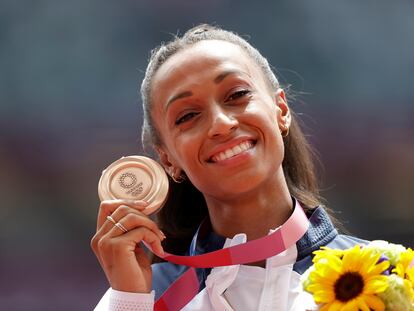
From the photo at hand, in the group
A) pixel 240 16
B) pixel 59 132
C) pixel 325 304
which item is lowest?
pixel 59 132

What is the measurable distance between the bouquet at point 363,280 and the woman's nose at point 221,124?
0.48 metres

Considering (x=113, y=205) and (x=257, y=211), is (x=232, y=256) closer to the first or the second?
(x=257, y=211)

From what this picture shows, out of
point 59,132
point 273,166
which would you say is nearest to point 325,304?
point 273,166

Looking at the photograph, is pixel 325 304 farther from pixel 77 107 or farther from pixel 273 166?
pixel 77 107

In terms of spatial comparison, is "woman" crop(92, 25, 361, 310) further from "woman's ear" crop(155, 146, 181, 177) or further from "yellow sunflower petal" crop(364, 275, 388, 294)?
"yellow sunflower petal" crop(364, 275, 388, 294)

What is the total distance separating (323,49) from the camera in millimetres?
4113

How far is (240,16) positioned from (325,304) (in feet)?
9.89

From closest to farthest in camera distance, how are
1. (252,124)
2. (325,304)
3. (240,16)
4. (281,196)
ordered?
(325,304)
(252,124)
(281,196)
(240,16)

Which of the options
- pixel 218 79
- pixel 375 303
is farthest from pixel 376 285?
pixel 218 79

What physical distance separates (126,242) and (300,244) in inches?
16.7

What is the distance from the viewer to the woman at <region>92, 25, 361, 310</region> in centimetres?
168

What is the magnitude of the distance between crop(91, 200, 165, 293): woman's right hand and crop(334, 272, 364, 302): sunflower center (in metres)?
0.54

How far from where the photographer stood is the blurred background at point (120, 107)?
3.72m

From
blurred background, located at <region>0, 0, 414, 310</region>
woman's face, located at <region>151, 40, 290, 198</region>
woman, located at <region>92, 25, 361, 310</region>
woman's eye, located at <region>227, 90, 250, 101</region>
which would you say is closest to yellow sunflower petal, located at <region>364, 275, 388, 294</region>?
woman, located at <region>92, 25, 361, 310</region>
